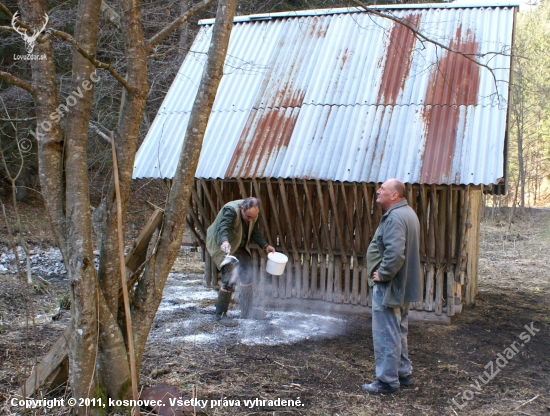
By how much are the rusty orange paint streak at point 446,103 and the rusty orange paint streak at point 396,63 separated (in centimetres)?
46

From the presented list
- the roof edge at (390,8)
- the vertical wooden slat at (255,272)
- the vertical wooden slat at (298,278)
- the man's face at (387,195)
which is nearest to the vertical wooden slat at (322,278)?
the vertical wooden slat at (298,278)

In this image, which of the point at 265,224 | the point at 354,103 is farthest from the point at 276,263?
the point at 354,103

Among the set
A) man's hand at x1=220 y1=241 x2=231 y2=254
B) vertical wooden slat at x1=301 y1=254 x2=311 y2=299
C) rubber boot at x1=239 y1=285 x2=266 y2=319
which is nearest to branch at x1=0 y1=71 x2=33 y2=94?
man's hand at x1=220 y1=241 x2=231 y2=254

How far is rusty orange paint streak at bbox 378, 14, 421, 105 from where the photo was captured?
7848 millimetres

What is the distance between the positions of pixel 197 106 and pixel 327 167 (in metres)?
3.05

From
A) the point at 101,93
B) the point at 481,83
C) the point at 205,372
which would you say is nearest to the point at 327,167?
the point at 481,83

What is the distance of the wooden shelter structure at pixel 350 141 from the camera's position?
23.2 feet

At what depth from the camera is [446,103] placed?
746 centimetres

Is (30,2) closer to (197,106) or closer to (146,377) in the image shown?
(197,106)

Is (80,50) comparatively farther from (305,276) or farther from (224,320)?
(305,276)

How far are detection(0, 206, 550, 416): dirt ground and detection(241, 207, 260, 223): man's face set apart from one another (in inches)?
60.4

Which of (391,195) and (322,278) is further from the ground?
(391,195)

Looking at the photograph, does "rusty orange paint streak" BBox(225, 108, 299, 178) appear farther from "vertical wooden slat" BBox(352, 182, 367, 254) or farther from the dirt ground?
the dirt ground

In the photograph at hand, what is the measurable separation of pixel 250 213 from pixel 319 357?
2162 mm
